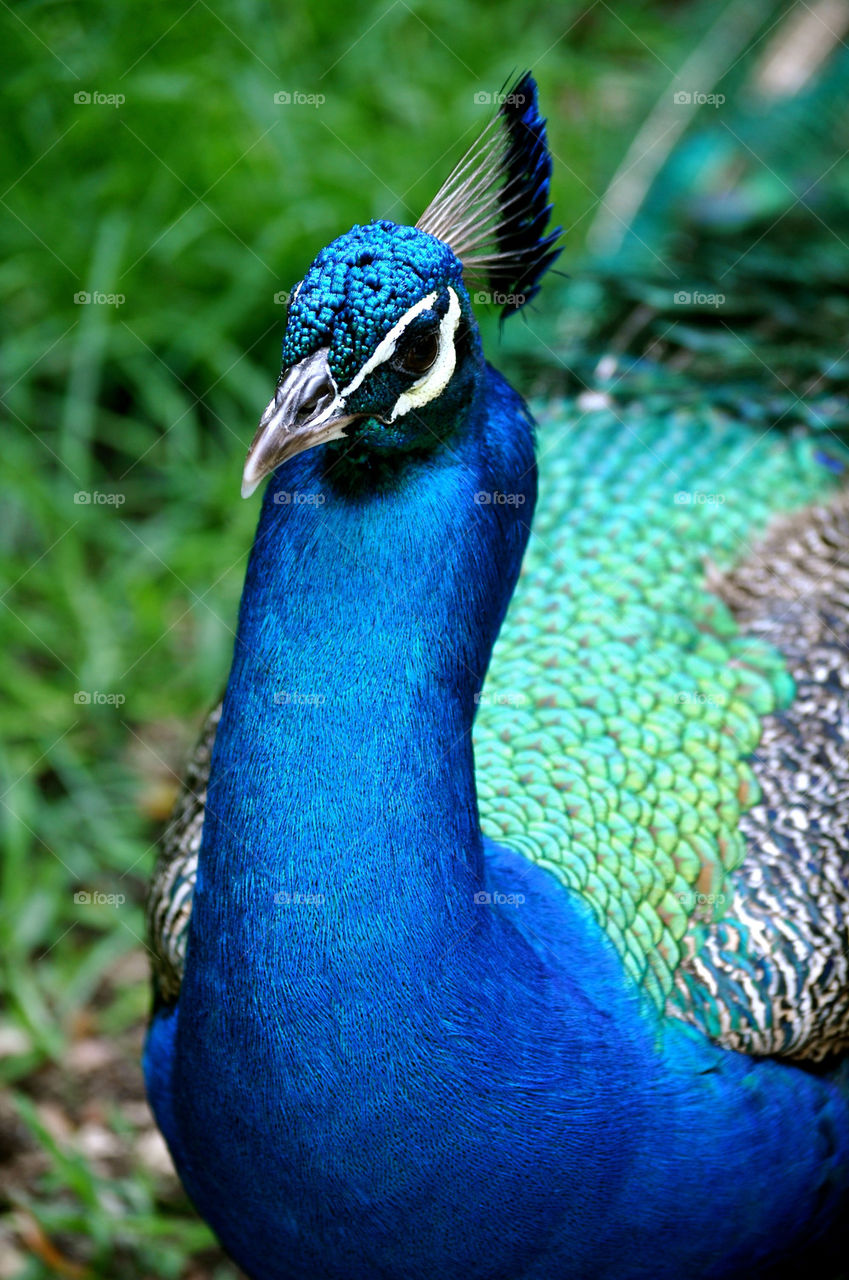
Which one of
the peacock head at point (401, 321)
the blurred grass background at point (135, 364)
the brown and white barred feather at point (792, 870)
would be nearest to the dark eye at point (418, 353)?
the peacock head at point (401, 321)

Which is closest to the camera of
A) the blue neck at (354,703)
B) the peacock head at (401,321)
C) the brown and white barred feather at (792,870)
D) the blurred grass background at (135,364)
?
the peacock head at (401,321)

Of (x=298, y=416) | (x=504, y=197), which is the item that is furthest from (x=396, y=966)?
(x=504, y=197)

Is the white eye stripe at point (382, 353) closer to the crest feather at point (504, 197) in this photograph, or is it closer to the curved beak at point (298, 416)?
Result: the curved beak at point (298, 416)

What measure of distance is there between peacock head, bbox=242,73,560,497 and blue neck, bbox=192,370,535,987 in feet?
0.24

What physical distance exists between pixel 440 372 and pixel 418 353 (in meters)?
0.05

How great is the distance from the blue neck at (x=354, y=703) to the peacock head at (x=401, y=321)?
0.07 metres

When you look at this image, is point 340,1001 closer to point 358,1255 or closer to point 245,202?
point 358,1255

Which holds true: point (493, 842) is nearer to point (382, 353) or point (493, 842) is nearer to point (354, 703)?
point (354, 703)

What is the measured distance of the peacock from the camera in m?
1.65

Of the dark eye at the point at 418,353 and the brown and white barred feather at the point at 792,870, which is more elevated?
the dark eye at the point at 418,353

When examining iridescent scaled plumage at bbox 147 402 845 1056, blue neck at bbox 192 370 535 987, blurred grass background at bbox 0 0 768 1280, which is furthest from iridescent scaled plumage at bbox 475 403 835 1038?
blurred grass background at bbox 0 0 768 1280

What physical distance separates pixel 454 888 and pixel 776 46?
3.06 metres

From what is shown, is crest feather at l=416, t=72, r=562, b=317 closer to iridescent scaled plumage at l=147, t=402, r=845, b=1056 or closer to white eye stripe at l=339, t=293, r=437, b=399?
white eye stripe at l=339, t=293, r=437, b=399

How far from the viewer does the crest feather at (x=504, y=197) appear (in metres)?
Answer: 1.73
